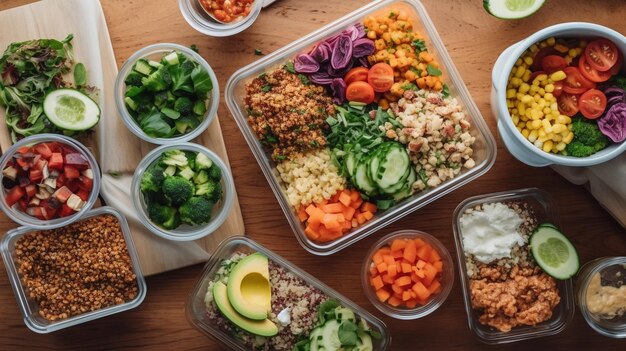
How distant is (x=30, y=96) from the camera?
6.78 ft

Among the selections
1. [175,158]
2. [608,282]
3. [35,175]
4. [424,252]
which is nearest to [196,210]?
[175,158]

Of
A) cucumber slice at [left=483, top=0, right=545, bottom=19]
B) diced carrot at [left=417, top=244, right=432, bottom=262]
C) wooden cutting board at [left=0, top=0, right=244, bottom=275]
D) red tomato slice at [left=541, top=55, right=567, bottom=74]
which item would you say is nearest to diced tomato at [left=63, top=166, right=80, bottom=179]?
wooden cutting board at [left=0, top=0, right=244, bottom=275]

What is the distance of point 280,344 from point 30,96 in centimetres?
120

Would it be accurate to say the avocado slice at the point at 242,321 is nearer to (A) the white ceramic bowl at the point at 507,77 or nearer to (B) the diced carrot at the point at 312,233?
(B) the diced carrot at the point at 312,233

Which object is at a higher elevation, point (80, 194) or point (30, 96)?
point (30, 96)

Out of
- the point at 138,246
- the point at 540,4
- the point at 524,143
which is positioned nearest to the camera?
the point at 524,143

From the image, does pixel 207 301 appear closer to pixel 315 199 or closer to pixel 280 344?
pixel 280 344

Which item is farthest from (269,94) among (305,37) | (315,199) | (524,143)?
(524,143)

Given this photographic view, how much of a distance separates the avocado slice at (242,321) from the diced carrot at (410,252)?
0.51m

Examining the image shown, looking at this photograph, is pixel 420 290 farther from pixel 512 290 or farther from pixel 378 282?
pixel 512 290

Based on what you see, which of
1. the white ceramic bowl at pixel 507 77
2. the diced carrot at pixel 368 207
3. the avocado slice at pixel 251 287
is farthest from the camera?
the diced carrot at pixel 368 207

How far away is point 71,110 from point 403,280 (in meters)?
1.28

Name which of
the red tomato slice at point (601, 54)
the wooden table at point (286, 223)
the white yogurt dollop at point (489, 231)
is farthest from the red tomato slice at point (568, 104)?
the white yogurt dollop at point (489, 231)

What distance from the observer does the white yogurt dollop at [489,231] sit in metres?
2.10
